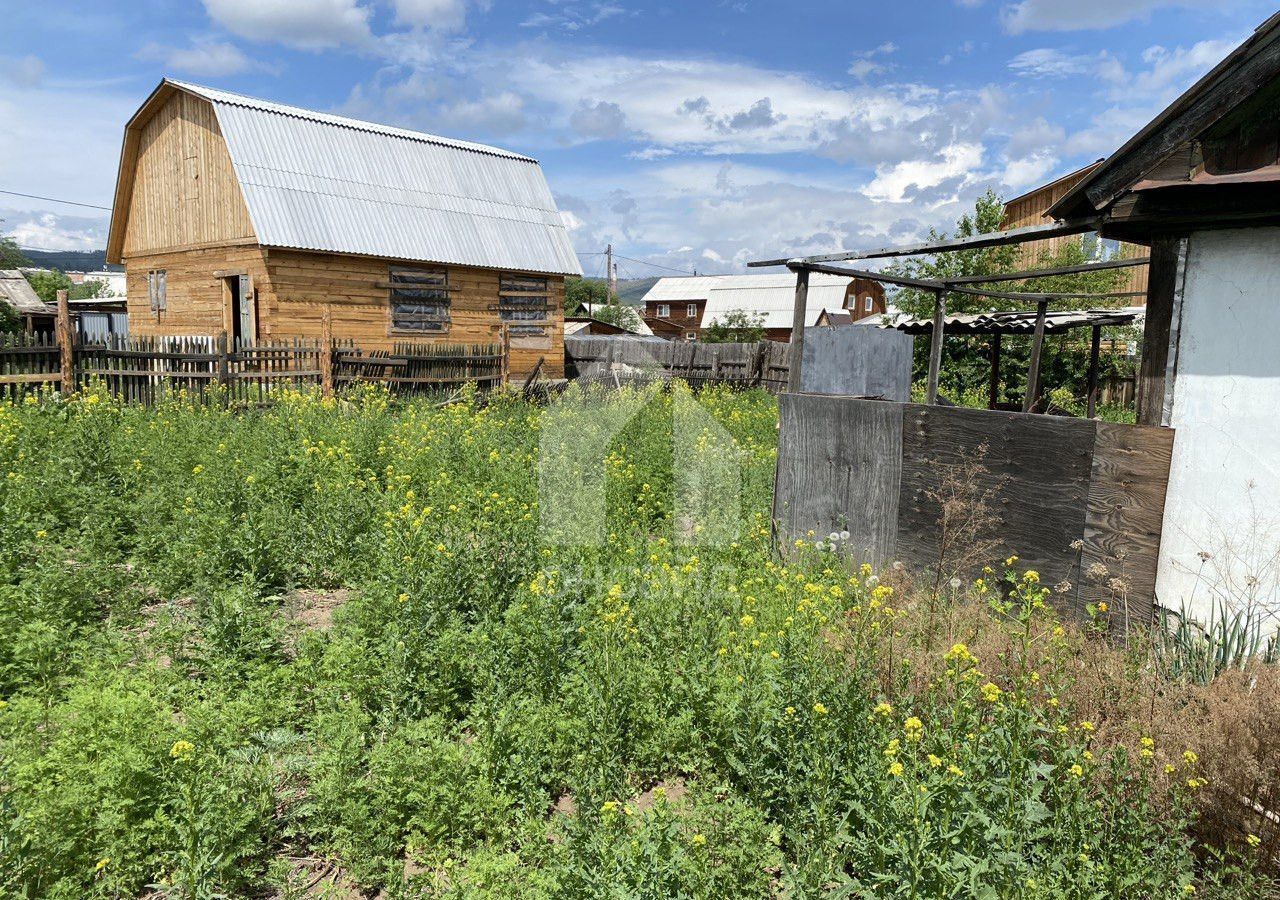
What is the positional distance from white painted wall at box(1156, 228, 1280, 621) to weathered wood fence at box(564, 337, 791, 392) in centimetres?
1575

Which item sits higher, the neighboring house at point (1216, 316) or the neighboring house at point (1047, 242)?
the neighboring house at point (1047, 242)

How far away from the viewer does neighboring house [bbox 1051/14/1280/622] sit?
4.44 meters

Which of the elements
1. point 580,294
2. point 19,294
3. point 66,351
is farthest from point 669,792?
point 580,294

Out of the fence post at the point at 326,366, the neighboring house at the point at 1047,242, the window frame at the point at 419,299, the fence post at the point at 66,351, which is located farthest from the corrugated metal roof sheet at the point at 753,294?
the fence post at the point at 66,351

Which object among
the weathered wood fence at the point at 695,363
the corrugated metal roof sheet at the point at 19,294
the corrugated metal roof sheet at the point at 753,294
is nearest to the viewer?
the weathered wood fence at the point at 695,363

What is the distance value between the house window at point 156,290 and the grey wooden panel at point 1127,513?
21643 millimetres

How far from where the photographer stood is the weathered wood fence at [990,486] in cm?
495

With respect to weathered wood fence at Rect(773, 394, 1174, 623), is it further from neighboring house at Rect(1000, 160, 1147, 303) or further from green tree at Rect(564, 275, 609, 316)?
green tree at Rect(564, 275, 609, 316)

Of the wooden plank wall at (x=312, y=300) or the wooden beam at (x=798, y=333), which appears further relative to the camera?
the wooden plank wall at (x=312, y=300)

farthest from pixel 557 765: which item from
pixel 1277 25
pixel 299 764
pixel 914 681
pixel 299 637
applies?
pixel 1277 25

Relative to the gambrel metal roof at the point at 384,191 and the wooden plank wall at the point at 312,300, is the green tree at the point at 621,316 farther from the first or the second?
the wooden plank wall at the point at 312,300

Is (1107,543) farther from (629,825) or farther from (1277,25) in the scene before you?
(629,825)

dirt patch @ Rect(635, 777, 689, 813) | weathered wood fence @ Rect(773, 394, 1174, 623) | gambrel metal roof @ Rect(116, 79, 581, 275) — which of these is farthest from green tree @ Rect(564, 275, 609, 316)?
dirt patch @ Rect(635, 777, 689, 813)

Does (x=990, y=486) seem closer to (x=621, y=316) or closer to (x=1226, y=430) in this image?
(x=1226, y=430)
